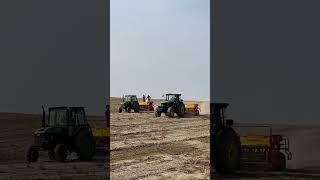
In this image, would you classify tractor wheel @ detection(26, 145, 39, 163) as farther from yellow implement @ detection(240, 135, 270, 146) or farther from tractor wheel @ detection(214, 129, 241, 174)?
yellow implement @ detection(240, 135, 270, 146)

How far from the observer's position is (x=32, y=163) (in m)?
9.10

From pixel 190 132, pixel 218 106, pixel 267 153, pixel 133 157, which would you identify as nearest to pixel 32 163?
pixel 133 157

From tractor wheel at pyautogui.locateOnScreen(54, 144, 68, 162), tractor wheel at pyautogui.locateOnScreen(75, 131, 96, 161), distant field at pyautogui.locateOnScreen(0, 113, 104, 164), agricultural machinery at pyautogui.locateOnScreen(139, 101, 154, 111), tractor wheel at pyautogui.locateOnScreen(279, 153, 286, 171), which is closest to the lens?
tractor wheel at pyautogui.locateOnScreen(279, 153, 286, 171)

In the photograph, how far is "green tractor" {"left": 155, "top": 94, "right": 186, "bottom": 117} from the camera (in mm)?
17578

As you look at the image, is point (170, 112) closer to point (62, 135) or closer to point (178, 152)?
point (178, 152)

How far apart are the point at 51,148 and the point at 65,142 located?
307 mm

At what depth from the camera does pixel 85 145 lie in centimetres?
935

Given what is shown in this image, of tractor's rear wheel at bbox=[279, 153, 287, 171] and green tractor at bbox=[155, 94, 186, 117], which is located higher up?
green tractor at bbox=[155, 94, 186, 117]

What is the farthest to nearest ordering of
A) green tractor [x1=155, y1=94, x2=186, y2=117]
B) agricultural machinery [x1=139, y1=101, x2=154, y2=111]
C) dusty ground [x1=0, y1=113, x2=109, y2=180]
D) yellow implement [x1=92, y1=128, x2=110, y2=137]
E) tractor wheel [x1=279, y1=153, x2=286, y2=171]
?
agricultural machinery [x1=139, y1=101, x2=154, y2=111] < green tractor [x1=155, y1=94, x2=186, y2=117] < yellow implement [x1=92, y1=128, x2=110, y2=137] < dusty ground [x1=0, y1=113, x2=109, y2=180] < tractor wheel [x1=279, y1=153, x2=286, y2=171]

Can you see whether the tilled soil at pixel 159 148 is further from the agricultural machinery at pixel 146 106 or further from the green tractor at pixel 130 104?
the agricultural machinery at pixel 146 106

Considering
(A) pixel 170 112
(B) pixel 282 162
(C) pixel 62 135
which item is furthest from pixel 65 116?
(A) pixel 170 112

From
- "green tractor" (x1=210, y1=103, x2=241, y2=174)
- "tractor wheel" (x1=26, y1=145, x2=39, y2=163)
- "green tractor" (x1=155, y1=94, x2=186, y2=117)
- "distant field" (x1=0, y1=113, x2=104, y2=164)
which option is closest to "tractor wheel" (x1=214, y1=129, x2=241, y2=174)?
"green tractor" (x1=210, y1=103, x2=241, y2=174)

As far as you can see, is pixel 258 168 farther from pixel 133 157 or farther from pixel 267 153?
Result: pixel 133 157

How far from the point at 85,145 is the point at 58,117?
2.69ft
